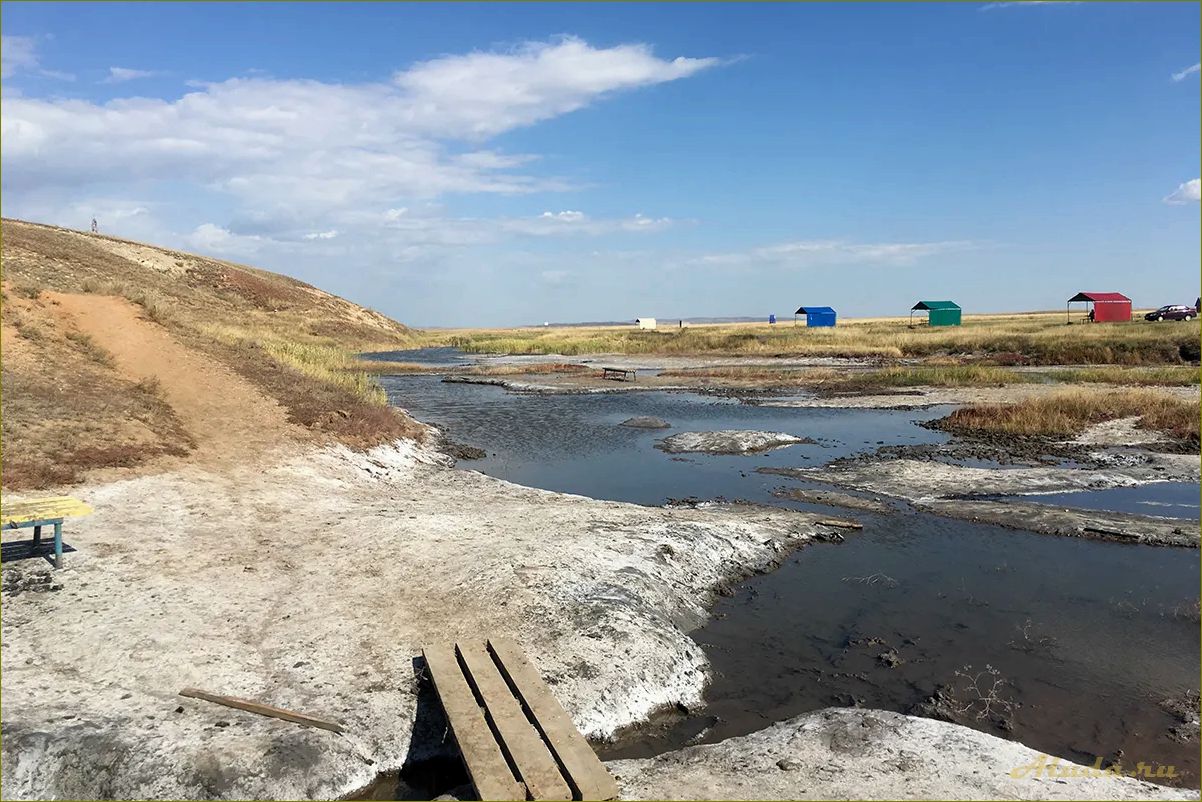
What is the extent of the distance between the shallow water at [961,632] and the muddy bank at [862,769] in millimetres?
676

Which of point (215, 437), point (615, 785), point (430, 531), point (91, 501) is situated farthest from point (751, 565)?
point (215, 437)

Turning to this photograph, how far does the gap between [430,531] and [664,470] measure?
32.3ft

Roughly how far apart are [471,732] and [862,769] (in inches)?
139

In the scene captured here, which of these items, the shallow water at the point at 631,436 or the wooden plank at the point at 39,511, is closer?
the wooden plank at the point at 39,511

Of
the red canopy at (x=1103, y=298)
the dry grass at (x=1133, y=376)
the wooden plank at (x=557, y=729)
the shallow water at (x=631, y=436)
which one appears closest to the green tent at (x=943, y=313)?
the red canopy at (x=1103, y=298)

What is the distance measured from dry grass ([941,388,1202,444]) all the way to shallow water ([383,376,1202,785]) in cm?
818

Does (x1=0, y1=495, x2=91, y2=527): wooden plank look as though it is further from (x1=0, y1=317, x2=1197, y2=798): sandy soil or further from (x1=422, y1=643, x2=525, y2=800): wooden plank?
(x1=422, y1=643, x2=525, y2=800): wooden plank

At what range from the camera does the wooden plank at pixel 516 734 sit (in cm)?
569

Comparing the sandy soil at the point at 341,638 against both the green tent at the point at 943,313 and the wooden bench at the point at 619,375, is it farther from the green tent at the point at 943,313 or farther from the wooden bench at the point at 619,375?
the green tent at the point at 943,313

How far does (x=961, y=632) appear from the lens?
10133 millimetres

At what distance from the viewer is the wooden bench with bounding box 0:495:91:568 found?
8.70 metres

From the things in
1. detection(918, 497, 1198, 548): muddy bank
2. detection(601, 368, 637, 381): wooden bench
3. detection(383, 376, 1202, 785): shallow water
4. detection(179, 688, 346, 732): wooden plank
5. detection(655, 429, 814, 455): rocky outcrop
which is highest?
detection(601, 368, 637, 381): wooden bench

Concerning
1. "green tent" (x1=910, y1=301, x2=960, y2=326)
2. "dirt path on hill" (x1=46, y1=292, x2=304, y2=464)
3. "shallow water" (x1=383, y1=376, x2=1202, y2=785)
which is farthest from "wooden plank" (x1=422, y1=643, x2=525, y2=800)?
"green tent" (x1=910, y1=301, x2=960, y2=326)

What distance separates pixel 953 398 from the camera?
3472 cm
